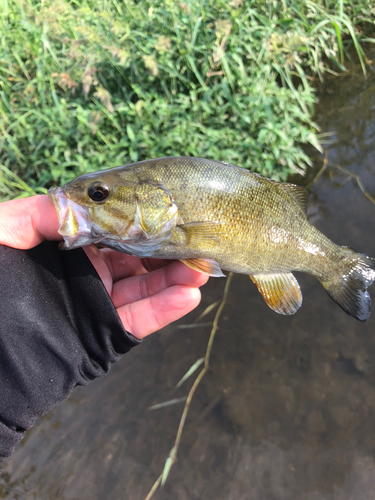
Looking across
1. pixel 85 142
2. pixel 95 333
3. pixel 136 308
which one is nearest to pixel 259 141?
pixel 85 142

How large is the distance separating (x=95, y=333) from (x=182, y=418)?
1.49m

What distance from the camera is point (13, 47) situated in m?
4.31

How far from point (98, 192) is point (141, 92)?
241 cm

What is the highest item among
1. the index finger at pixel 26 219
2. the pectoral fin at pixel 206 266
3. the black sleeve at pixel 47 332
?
the index finger at pixel 26 219

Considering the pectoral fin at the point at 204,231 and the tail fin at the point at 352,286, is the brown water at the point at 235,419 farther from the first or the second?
the pectoral fin at the point at 204,231

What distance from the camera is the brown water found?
3.02 metres

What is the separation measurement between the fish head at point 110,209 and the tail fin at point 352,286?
4.44ft

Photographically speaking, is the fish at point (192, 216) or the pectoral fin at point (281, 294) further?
the pectoral fin at point (281, 294)

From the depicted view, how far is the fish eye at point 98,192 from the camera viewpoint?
79.3 inches

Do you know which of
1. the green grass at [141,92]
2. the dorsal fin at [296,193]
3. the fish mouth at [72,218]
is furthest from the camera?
the green grass at [141,92]

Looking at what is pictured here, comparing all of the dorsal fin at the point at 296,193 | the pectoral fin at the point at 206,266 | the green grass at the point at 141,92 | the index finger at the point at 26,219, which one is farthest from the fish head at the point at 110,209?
the green grass at the point at 141,92

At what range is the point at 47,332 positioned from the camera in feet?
7.09

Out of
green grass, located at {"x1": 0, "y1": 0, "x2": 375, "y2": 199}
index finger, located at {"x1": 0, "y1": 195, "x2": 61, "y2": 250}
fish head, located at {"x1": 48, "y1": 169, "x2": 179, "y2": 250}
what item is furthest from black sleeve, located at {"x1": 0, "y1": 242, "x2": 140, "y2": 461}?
green grass, located at {"x1": 0, "y1": 0, "x2": 375, "y2": 199}

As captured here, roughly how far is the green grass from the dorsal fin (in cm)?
145
